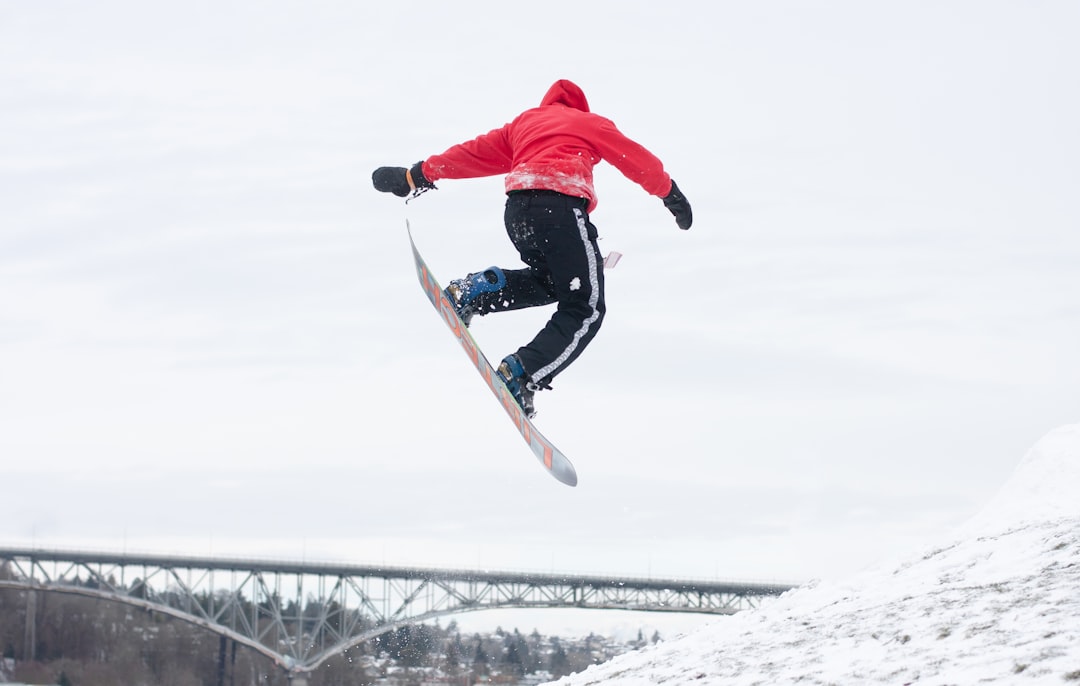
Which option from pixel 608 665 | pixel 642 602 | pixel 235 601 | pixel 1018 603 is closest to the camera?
pixel 1018 603

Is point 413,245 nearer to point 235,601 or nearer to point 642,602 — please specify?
point 642,602

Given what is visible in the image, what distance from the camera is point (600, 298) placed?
673cm

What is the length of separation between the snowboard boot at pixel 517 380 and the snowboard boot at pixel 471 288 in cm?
55

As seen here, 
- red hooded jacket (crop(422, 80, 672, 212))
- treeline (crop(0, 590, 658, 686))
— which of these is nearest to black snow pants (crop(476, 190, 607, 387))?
red hooded jacket (crop(422, 80, 672, 212))

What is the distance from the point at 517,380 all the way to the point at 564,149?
145cm

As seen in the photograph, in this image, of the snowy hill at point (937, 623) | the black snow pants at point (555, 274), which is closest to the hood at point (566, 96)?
the black snow pants at point (555, 274)

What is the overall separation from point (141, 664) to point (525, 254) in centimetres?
6921

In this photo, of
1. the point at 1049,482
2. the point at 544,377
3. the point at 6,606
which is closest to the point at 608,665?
the point at 544,377

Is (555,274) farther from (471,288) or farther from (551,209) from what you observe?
(471,288)

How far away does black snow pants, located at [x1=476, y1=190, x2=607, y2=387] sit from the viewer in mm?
6449

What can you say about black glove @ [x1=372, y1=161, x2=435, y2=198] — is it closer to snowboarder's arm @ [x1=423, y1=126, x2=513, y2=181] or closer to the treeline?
snowboarder's arm @ [x1=423, y1=126, x2=513, y2=181]

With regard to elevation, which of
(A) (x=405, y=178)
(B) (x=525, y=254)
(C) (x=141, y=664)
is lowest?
(C) (x=141, y=664)

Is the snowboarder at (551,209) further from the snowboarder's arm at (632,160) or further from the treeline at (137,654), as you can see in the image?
the treeline at (137,654)

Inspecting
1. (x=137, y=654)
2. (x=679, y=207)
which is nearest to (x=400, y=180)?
(x=679, y=207)
